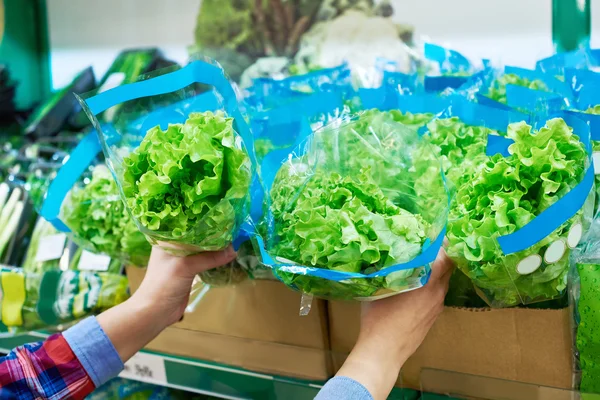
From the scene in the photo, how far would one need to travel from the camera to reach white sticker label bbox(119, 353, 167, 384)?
1.33 meters

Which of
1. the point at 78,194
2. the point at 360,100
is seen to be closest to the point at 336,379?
the point at 360,100

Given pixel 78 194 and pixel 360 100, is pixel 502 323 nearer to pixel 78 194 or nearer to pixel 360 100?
pixel 360 100

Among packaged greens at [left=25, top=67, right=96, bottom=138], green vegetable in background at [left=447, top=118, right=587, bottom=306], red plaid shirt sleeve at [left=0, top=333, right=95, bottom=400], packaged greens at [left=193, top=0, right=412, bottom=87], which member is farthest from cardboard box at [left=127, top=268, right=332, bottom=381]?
packaged greens at [left=25, top=67, right=96, bottom=138]

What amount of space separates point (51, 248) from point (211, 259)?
2.92 ft

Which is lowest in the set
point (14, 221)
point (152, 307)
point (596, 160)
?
point (14, 221)

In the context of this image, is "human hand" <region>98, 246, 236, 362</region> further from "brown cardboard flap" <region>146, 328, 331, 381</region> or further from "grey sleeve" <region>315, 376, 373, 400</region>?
"grey sleeve" <region>315, 376, 373, 400</region>

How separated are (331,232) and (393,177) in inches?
6.0

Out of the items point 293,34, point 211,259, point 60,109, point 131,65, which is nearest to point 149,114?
point 211,259

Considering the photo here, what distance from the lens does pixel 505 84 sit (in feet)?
4.18

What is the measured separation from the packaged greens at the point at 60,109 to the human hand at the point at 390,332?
6.14ft

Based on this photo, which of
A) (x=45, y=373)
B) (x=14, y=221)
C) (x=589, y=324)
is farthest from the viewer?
(x=14, y=221)

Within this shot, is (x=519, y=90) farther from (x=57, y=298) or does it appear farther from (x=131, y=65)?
(x=131, y=65)

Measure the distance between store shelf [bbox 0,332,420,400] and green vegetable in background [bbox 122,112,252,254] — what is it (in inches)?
16.0

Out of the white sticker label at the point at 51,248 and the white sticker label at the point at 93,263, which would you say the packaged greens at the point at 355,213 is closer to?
the white sticker label at the point at 93,263
